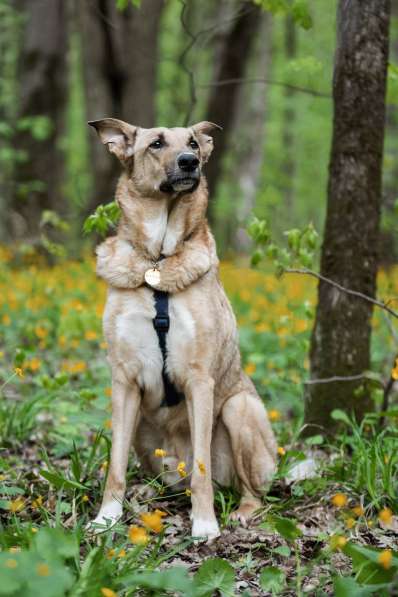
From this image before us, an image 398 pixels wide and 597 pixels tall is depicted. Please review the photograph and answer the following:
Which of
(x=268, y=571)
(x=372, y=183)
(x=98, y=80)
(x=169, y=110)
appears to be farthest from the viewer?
(x=169, y=110)

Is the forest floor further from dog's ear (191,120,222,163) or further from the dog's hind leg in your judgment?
dog's ear (191,120,222,163)

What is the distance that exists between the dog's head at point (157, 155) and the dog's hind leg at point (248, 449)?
1.30 meters

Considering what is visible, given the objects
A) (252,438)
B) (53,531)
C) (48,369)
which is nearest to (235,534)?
(252,438)

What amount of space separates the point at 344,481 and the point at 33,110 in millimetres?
10414

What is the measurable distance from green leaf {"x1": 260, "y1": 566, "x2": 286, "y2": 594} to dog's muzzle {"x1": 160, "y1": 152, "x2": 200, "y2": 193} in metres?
2.02

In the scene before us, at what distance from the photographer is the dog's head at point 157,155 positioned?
3.76 metres

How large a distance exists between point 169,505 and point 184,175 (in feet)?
6.19

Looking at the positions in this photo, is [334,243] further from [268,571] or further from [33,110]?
[33,110]

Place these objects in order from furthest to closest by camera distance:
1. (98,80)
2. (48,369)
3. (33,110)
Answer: (33,110) < (98,80) < (48,369)

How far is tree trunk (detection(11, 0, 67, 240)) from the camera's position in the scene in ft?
40.1

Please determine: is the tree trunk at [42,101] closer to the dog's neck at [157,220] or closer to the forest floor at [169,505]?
the forest floor at [169,505]

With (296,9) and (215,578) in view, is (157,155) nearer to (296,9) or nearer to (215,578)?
(296,9)

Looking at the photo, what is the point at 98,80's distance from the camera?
11023 millimetres

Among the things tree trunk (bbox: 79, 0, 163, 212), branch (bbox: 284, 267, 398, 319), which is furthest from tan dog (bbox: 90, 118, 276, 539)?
tree trunk (bbox: 79, 0, 163, 212)
